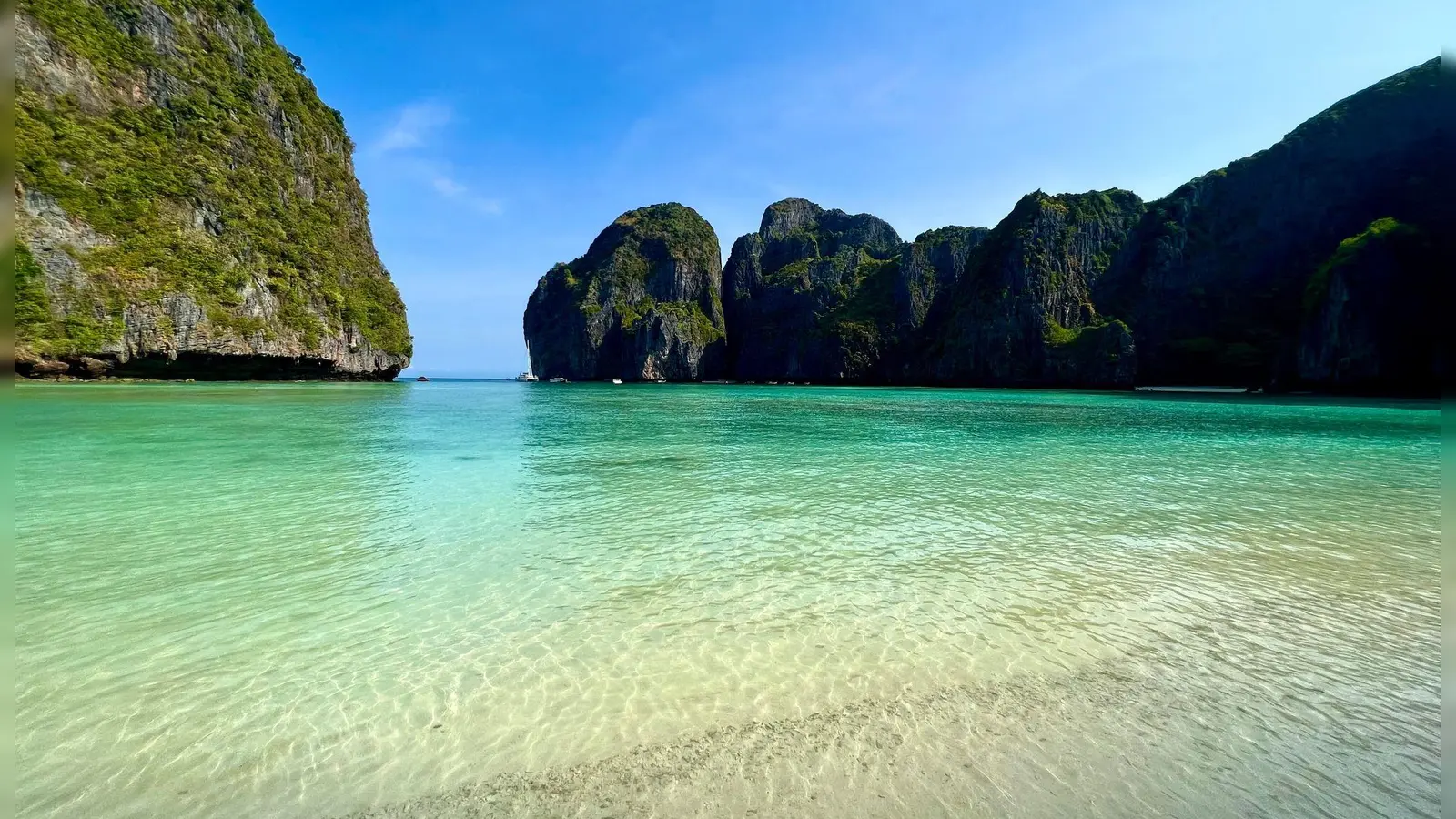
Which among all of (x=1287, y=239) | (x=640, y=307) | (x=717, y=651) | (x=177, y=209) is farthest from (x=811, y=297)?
(x=717, y=651)

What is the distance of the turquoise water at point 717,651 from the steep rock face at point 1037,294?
116 metres

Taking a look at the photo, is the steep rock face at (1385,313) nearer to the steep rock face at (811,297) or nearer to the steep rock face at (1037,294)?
the steep rock face at (1037,294)

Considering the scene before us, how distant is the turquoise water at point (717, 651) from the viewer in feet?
10.7

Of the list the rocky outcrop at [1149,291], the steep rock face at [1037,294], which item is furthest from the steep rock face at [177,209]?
the steep rock face at [1037,294]

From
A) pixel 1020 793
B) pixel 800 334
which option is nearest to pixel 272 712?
pixel 1020 793

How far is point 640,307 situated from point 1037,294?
103 meters

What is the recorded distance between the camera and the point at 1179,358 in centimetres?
9938

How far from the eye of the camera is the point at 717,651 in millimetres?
4977

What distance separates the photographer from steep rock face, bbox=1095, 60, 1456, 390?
7450 cm

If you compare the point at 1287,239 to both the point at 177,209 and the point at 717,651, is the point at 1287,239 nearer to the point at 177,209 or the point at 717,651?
the point at 717,651

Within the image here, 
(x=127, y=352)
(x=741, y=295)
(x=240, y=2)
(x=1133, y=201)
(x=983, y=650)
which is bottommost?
(x=983, y=650)

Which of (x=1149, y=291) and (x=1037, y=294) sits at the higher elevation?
(x=1037, y=294)

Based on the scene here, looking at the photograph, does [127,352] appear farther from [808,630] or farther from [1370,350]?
[1370,350]

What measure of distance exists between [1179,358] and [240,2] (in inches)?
5980
